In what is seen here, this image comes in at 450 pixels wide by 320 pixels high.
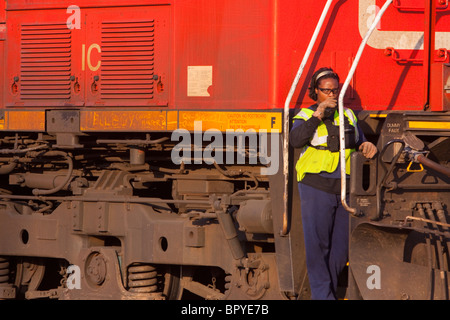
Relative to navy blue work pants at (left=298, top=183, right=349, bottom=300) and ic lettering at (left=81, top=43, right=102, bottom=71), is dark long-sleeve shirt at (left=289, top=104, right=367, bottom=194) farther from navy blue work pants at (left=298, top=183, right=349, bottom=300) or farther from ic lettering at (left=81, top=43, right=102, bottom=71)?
ic lettering at (left=81, top=43, right=102, bottom=71)

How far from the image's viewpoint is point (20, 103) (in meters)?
8.71

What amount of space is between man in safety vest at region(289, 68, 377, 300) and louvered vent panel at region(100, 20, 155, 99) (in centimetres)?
180

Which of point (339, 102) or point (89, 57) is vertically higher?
point (89, 57)

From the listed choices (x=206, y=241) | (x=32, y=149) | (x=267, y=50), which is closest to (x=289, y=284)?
(x=206, y=241)

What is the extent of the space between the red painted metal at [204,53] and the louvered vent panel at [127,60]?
0.03 ft

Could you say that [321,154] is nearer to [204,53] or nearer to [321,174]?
[321,174]

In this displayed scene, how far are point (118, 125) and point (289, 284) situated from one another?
2.36 metres

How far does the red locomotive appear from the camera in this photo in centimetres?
675

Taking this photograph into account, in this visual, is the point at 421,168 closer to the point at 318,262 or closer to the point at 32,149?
the point at 318,262

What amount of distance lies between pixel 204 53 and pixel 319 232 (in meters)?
2.03

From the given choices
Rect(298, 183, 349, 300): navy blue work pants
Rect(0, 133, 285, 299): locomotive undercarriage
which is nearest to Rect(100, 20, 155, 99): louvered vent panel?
Rect(0, 133, 285, 299): locomotive undercarriage

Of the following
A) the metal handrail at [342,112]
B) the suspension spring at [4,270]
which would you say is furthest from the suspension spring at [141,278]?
the metal handrail at [342,112]

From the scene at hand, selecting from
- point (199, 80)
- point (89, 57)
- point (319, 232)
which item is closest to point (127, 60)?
point (89, 57)

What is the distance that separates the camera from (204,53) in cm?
764
